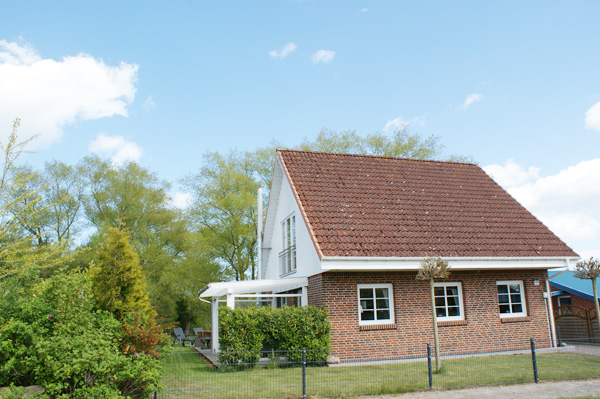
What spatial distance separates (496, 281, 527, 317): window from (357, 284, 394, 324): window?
Result: 423cm

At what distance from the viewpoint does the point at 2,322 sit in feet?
28.7

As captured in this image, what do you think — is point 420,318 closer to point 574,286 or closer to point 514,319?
point 514,319

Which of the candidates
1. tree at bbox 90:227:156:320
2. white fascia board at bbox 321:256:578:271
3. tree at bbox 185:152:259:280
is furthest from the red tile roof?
tree at bbox 185:152:259:280

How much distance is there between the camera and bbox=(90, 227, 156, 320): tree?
957 centimetres

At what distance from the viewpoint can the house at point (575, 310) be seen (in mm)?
18781

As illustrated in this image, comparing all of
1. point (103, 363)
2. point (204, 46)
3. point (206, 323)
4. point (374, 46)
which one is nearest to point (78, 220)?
point (206, 323)

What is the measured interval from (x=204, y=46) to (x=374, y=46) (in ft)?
20.7

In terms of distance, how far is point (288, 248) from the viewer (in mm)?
18250

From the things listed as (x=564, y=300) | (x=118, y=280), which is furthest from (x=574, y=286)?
(x=118, y=280)

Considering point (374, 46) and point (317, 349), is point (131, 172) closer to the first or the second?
point (374, 46)

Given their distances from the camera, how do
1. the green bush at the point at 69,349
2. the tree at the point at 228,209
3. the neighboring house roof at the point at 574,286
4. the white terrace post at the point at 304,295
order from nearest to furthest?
1. the green bush at the point at 69,349
2. the white terrace post at the point at 304,295
3. the neighboring house roof at the point at 574,286
4. the tree at the point at 228,209

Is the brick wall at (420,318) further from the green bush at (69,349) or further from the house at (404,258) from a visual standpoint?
the green bush at (69,349)

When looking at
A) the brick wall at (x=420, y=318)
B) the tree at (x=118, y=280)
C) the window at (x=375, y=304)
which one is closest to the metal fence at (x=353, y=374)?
the brick wall at (x=420, y=318)

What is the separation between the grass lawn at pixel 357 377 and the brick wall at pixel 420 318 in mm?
1010
